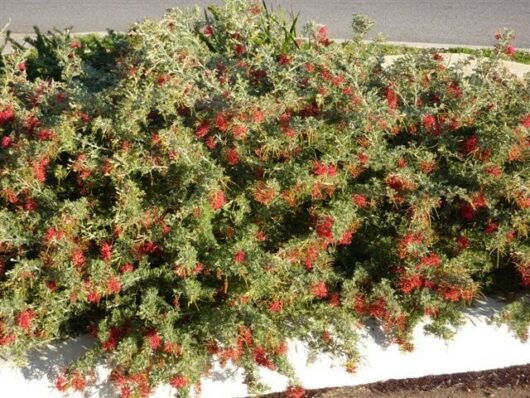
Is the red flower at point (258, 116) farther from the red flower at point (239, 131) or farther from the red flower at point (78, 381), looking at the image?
the red flower at point (78, 381)

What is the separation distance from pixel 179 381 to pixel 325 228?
115 cm

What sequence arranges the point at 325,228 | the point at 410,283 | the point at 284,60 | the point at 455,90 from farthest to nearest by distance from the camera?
1. the point at 284,60
2. the point at 455,90
3. the point at 410,283
4. the point at 325,228

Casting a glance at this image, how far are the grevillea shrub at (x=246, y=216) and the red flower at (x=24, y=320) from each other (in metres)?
0.01

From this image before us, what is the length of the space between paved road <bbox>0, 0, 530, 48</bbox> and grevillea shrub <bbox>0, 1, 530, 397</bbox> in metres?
3.42

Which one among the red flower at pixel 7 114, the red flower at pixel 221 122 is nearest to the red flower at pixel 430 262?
the red flower at pixel 221 122

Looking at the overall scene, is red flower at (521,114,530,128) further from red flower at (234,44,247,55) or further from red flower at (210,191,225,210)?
red flower at (234,44,247,55)

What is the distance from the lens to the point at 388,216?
383 cm

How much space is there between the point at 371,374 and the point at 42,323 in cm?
197

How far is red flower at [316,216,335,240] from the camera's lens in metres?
3.36

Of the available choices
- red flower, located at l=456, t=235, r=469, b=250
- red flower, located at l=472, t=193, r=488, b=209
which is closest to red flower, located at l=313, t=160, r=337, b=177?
Answer: red flower, located at l=472, t=193, r=488, b=209

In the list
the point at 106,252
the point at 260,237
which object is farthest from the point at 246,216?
the point at 106,252

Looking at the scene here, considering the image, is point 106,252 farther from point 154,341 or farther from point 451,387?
point 451,387

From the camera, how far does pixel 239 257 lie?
328 centimetres

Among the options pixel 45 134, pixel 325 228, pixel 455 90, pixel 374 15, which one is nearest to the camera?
pixel 325 228
